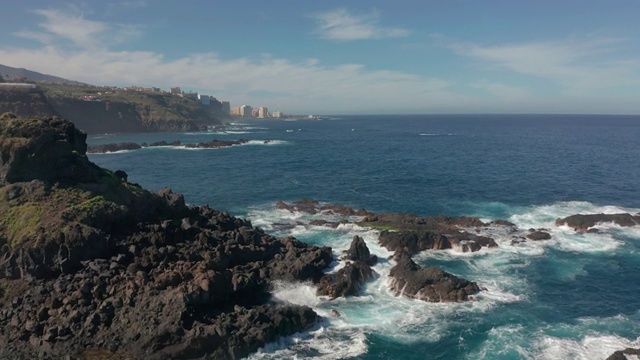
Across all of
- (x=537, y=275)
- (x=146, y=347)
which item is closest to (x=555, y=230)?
(x=537, y=275)

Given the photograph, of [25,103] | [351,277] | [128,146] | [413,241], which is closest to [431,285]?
[351,277]

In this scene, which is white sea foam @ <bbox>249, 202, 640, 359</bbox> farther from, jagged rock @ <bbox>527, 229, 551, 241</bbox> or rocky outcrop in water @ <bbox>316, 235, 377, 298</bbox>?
jagged rock @ <bbox>527, 229, 551, 241</bbox>

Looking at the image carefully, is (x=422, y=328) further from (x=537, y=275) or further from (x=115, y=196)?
(x=115, y=196)

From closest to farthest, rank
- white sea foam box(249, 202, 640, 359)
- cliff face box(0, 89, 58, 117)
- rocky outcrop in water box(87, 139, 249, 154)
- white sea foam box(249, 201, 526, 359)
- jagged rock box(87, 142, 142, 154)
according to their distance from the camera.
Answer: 1. white sea foam box(249, 202, 640, 359)
2. white sea foam box(249, 201, 526, 359)
3. jagged rock box(87, 142, 142, 154)
4. rocky outcrop in water box(87, 139, 249, 154)
5. cliff face box(0, 89, 58, 117)

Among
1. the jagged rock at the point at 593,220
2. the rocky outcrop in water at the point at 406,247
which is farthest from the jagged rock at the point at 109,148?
the jagged rock at the point at 593,220

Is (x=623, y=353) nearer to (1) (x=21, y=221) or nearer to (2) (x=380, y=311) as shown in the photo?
(2) (x=380, y=311)

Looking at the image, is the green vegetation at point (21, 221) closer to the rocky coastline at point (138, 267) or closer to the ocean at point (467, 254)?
the rocky coastline at point (138, 267)

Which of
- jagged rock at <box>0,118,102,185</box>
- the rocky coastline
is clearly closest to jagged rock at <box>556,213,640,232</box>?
the rocky coastline
